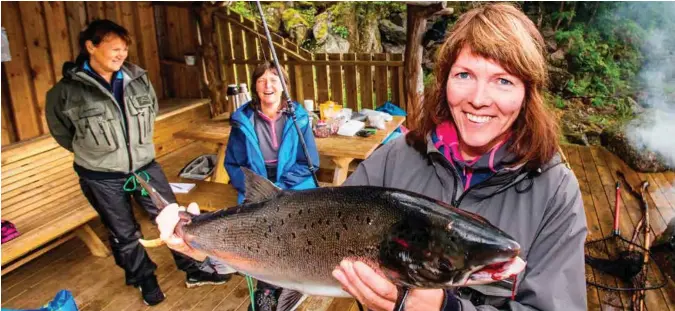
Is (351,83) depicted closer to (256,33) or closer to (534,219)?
(256,33)

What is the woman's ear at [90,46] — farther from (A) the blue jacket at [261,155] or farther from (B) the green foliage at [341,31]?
(B) the green foliage at [341,31]

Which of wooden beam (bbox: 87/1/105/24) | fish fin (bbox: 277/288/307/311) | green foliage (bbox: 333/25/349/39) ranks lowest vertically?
fish fin (bbox: 277/288/307/311)

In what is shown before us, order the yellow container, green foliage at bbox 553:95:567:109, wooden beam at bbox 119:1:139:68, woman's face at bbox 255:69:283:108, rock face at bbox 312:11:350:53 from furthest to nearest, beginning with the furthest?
rock face at bbox 312:11:350:53 < green foliage at bbox 553:95:567:109 < wooden beam at bbox 119:1:139:68 < the yellow container < woman's face at bbox 255:69:283:108

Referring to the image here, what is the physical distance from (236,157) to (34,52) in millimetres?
4756

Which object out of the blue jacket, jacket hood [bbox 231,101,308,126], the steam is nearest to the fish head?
the blue jacket

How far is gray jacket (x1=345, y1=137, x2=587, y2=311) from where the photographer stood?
59.7 inches

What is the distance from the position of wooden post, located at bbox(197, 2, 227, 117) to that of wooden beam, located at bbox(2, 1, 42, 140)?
11.5 ft

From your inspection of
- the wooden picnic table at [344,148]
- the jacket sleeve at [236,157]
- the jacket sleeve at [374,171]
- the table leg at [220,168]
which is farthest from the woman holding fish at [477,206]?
the table leg at [220,168]

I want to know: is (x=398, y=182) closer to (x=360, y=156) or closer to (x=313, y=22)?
(x=360, y=156)

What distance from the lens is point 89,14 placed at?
8266 millimetres

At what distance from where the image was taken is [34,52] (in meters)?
7.26

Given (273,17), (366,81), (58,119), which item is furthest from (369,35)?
(58,119)

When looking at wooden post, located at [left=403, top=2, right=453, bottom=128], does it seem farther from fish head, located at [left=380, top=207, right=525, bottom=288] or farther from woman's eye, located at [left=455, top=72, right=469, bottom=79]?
fish head, located at [left=380, top=207, right=525, bottom=288]

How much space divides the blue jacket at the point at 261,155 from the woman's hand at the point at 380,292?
3005mm
